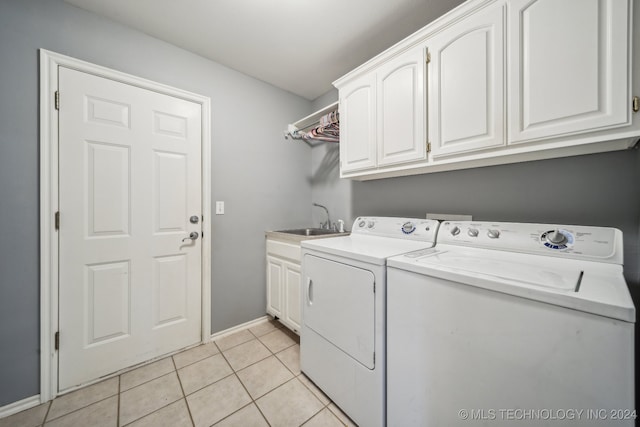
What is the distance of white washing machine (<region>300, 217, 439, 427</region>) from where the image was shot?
3.59ft

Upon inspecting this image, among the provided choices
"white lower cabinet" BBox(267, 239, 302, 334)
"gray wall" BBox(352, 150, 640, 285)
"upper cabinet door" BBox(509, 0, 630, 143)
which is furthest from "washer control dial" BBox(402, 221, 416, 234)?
"white lower cabinet" BBox(267, 239, 302, 334)

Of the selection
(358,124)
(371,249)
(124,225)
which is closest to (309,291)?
(371,249)

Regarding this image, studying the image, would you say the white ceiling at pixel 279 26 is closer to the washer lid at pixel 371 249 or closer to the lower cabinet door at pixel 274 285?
the washer lid at pixel 371 249

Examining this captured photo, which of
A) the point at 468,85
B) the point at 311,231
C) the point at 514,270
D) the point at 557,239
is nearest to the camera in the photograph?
the point at 514,270

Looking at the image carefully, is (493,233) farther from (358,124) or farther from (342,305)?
(358,124)

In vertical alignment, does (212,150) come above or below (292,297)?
above

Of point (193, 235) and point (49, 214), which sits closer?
point (49, 214)

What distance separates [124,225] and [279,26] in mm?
1813

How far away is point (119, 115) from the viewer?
1602mm

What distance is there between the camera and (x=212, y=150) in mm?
2016

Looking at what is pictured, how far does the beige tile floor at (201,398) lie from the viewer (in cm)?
125

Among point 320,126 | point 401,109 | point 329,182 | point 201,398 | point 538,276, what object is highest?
point 320,126

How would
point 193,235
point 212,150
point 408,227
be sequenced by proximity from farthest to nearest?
point 212,150, point 193,235, point 408,227

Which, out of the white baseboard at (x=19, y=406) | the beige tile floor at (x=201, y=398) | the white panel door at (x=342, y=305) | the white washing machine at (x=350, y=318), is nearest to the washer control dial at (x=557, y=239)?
the white washing machine at (x=350, y=318)
